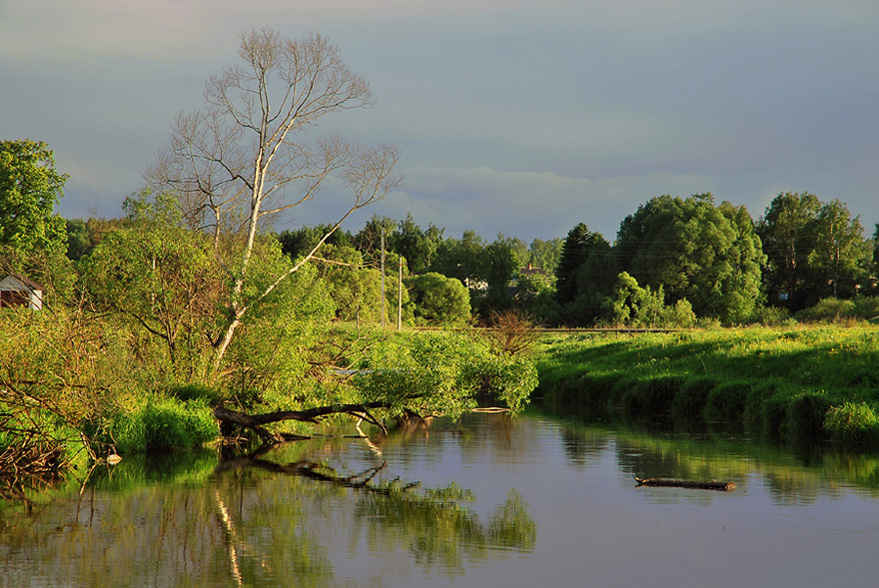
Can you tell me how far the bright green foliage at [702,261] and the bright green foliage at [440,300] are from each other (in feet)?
50.9

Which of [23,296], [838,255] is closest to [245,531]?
[23,296]

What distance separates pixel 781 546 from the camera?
45.4 feet

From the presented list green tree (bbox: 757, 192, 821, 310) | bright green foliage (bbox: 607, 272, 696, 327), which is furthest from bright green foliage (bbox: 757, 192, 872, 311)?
bright green foliage (bbox: 607, 272, 696, 327)

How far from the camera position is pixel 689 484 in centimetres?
1844

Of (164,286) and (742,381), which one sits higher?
(164,286)

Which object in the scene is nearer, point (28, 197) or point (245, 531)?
point (245, 531)

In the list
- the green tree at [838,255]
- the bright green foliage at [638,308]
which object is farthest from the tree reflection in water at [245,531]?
the green tree at [838,255]

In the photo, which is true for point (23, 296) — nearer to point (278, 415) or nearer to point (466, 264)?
point (278, 415)

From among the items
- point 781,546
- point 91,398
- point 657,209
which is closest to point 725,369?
point 781,546

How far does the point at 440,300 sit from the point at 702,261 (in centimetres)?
2413

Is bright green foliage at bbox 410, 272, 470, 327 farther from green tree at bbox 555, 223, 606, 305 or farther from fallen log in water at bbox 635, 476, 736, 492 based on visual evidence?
fallen log in water at bbox 635, 476, 736, 492

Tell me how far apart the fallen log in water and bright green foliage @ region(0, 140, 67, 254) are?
49.5m

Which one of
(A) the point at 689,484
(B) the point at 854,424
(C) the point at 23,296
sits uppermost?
(C) the point at 23,296

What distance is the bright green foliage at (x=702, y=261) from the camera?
81.4m
